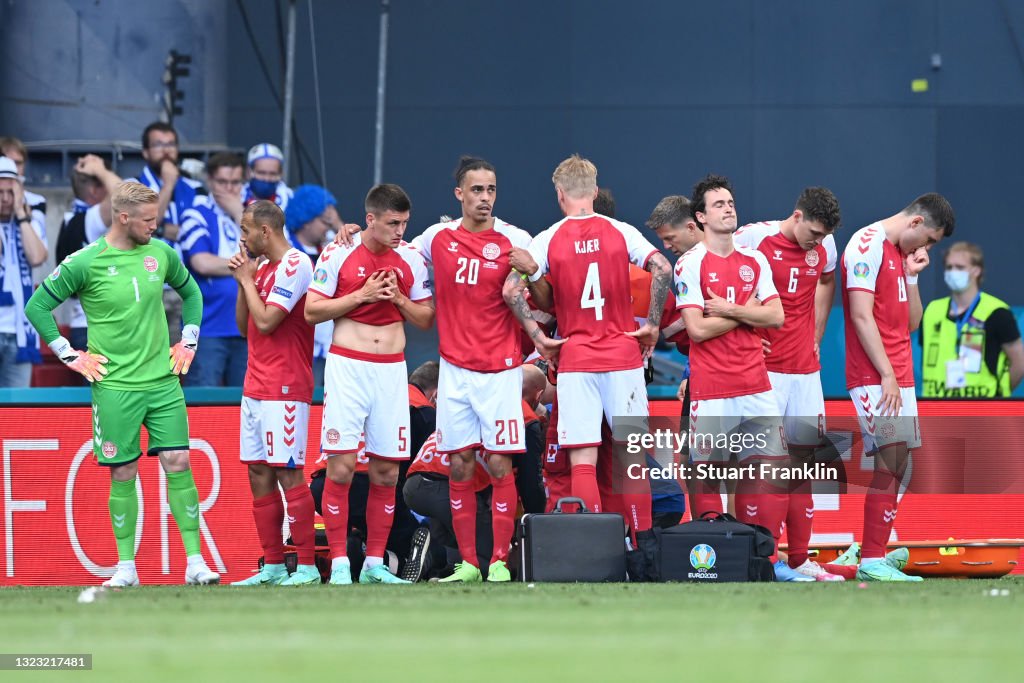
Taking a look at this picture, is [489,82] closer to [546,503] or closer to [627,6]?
[627,6]

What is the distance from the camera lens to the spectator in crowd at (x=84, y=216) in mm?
10977

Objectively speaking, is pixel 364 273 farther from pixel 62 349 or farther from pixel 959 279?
pixel 959 279

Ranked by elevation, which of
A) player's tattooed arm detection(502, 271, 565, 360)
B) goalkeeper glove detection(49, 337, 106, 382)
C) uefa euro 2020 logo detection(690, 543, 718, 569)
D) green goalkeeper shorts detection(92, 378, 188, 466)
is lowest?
uefa euro 2020 logo detection(690, 543, 718, 569)

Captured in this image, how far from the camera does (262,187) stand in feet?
38.0

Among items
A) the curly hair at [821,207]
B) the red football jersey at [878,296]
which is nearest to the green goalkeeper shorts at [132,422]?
the curly hair at [821,207]

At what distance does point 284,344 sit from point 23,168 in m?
3.74

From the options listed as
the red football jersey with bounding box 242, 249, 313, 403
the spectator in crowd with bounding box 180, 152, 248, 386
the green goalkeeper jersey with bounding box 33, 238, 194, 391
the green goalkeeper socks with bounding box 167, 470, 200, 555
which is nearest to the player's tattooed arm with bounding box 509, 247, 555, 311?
the red football jersey with bounding box 242, 249, 313, 403

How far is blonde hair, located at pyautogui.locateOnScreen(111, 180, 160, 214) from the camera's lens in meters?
8.59

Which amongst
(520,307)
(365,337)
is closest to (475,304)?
(520,307)

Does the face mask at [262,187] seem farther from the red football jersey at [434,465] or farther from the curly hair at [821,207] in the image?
the curly hair at [821,207]

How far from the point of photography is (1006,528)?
1027 centimetres

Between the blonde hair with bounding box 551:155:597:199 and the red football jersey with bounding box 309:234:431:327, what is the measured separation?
2.89 feet

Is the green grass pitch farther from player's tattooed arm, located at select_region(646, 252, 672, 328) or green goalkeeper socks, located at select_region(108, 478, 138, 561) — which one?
player's tattooed arm, located at select_region(646, 252, 672, 328)

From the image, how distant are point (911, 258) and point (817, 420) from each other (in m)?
1.06
